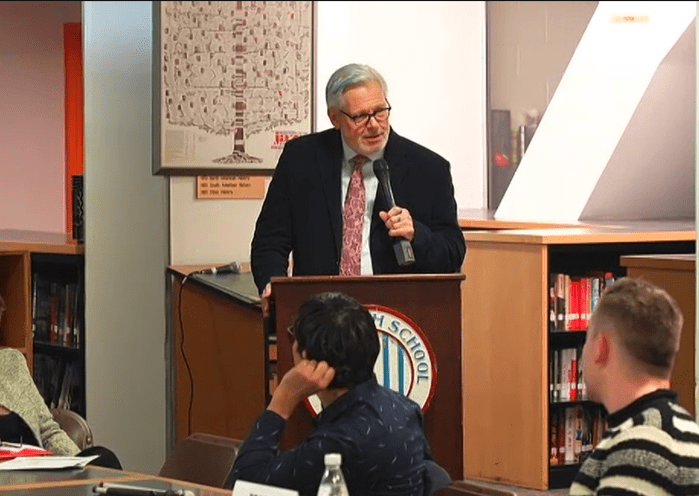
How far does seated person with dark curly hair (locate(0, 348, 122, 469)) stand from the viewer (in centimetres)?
470

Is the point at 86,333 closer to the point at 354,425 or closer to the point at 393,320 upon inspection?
the point at 393,320

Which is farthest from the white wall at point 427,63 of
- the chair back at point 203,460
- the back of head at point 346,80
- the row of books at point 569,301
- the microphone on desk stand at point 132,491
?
the microphone on desk stand at point 132,491

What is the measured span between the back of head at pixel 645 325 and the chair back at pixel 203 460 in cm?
167

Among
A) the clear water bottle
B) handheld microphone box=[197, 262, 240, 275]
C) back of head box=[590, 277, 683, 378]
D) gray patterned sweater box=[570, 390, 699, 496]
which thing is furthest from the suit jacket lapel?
gray patterned sweater box=[570, 390, 699, 496]

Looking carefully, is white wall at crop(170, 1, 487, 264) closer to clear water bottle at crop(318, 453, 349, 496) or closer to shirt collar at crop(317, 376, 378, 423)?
shirt collar at crop(317, 376, 378, 423)

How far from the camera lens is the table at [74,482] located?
326 cm

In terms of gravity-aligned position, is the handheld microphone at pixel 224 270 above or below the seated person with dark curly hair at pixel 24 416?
above

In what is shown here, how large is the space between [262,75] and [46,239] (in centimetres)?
133

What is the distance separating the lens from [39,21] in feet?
24.3

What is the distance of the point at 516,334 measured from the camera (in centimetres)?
648

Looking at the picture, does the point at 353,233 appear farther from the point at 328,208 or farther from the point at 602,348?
the point at 602,348

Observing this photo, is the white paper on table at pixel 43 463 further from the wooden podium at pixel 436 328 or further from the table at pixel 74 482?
the wooden podium at pixel 436 328

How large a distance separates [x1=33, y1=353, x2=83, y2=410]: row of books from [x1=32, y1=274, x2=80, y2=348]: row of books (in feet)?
0.40

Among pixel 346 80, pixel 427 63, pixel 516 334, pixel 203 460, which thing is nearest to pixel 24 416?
pixel 203 460
